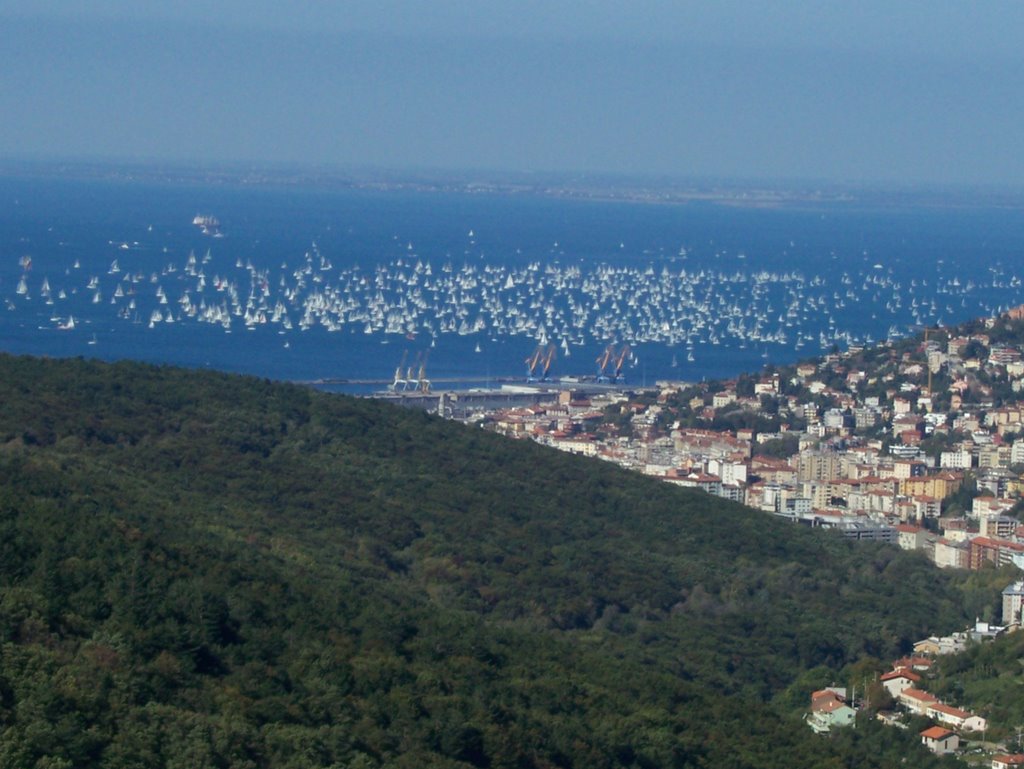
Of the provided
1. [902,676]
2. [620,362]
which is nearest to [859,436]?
[620,362]

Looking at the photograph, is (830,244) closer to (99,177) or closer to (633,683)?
(99,177)

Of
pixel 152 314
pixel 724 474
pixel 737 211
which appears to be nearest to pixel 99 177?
pixel 737 211

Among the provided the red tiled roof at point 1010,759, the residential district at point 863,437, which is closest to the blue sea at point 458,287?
the residential district at point 863,437

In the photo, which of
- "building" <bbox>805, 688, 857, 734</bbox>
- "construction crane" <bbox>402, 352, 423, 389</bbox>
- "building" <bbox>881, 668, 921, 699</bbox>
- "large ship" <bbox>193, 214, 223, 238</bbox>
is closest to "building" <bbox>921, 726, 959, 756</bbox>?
"building" <bbox>805, 688, 857, 734</bbox>

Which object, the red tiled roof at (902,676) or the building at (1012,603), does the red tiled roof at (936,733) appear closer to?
the red tiled roof at (902,676)

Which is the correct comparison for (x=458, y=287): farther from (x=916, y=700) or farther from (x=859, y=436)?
(x=916, y=700)
